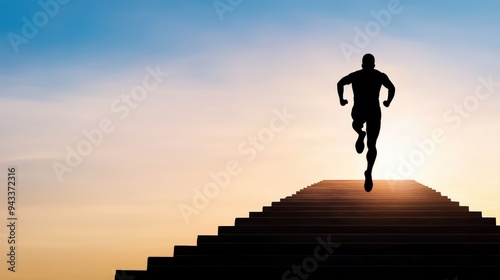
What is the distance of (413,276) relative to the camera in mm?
10320

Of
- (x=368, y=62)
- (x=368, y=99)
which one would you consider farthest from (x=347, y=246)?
(x=368, y=62)

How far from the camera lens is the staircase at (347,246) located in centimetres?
1052

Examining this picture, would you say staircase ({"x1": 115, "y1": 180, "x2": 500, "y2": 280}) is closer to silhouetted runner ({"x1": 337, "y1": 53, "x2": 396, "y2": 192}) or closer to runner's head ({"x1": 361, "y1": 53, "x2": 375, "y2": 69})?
silhouetted runner ({"x1": 337, "y1": 53, "x2": 396, "y2": 192})

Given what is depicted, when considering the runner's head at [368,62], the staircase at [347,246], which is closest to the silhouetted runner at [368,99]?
the runner's head at [368,62]

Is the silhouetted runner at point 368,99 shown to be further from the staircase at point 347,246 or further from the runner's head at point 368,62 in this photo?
the staircase at point 347,246

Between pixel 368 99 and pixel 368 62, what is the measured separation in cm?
58

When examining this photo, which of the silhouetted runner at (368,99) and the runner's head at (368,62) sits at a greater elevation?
the runner's head at (368,62)

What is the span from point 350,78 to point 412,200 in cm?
406

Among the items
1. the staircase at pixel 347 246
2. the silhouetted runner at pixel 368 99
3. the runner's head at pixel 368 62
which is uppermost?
the runner's head at pixel 368 62

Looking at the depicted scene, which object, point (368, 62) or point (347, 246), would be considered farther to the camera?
point (368, 62)

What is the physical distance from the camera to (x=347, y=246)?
11656 millimetres

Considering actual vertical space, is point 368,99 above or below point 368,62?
below

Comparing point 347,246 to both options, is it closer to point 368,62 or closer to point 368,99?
point 368,99

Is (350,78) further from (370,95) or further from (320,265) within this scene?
(320,265)
